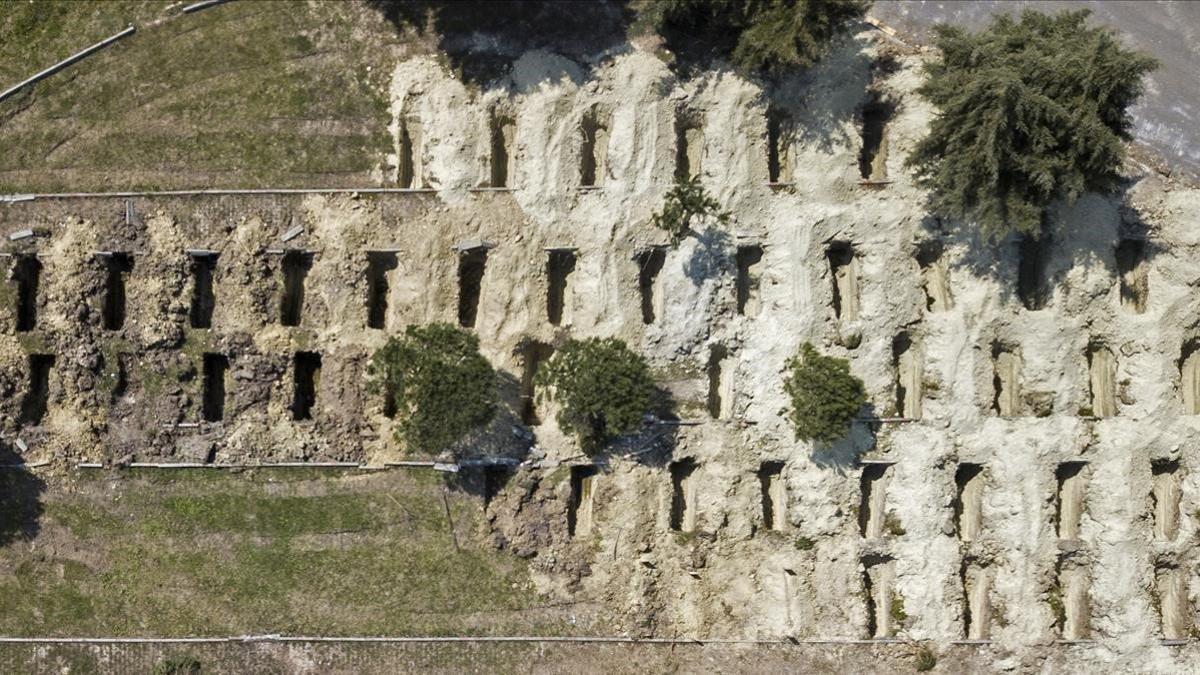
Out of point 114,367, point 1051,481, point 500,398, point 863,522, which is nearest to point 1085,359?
point 1051,481

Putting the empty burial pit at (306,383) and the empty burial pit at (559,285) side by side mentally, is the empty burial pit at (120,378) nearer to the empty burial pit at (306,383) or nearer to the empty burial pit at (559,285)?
the empty burial pit at (306,383)

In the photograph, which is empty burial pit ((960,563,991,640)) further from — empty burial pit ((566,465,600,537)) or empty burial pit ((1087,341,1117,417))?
empty burial pit ((566,465,600,537))

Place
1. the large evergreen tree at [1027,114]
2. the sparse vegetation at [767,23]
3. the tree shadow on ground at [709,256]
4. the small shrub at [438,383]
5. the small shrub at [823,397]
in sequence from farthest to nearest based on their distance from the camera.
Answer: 1. the tree shadow on ground at [709,256]
2. the small shrub at [823,397]
3. the sparse vegetation at [767,23]
4. the small shrub at [438,383]
5. the large evergreen tree at [1027,114]

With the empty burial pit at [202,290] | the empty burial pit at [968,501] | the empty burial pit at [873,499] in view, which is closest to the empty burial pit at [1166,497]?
the empty burial pit at [968,501]

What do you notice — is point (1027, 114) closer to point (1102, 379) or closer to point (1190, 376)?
point (1102, 379)

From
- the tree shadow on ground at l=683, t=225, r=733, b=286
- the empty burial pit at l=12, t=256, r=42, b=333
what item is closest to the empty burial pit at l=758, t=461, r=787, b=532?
the tree shadow on ground at l=683, t=225, r=733, b=286

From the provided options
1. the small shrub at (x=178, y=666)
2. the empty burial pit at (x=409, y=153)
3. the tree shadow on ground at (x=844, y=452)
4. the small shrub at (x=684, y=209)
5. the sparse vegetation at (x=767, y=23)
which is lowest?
the small shrub at (x=178, y=666)
